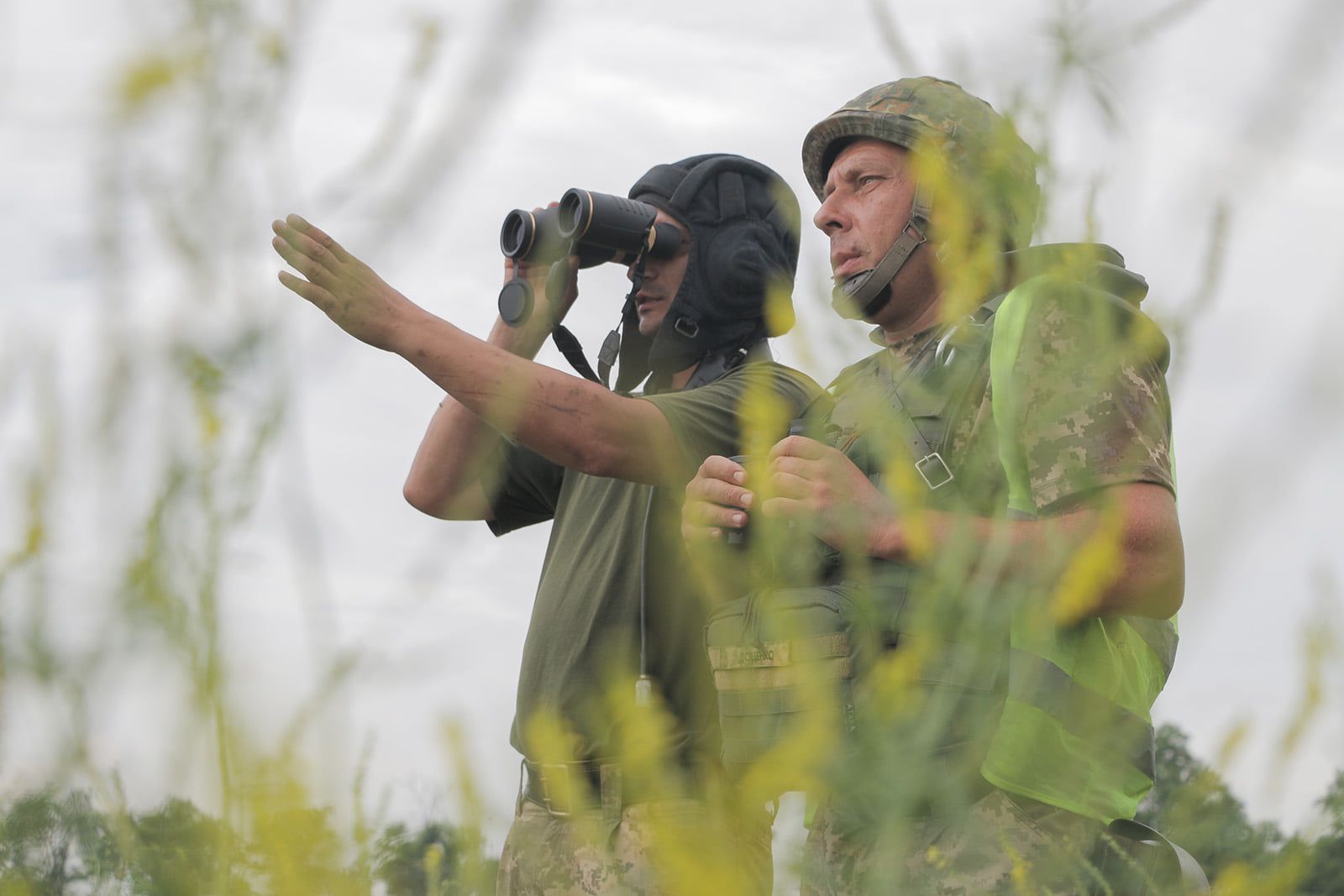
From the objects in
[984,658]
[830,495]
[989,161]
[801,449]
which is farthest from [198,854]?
[801,449]

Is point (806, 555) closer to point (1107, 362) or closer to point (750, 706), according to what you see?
point (750, 706)

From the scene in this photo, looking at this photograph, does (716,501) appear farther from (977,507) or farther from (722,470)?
(977,507)

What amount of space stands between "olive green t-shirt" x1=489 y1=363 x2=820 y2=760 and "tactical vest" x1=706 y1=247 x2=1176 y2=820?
19.9 inches

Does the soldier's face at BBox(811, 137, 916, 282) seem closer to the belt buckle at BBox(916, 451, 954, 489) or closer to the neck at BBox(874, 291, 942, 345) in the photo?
the neck at BBox(874, 291, 942, 345)

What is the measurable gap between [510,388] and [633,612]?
21.1 inches

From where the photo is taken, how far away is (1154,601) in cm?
163

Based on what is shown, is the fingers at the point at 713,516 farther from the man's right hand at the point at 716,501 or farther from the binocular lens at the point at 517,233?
the binocular lens at the point at 517,233

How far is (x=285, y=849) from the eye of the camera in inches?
31.6

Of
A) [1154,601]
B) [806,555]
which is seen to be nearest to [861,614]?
[806,555]

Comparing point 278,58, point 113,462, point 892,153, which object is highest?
point 892,153

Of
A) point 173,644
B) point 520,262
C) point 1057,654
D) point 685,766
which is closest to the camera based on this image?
point 173,644

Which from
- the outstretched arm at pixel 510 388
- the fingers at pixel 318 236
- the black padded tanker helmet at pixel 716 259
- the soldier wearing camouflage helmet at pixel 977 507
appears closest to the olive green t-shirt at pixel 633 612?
the outstretched arm at pixel 510 388

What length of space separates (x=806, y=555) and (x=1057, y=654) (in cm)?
34

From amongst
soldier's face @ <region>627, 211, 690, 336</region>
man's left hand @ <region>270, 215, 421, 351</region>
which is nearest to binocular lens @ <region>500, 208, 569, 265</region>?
soldier's face @ <region>627, 211, 690, 336</region>
